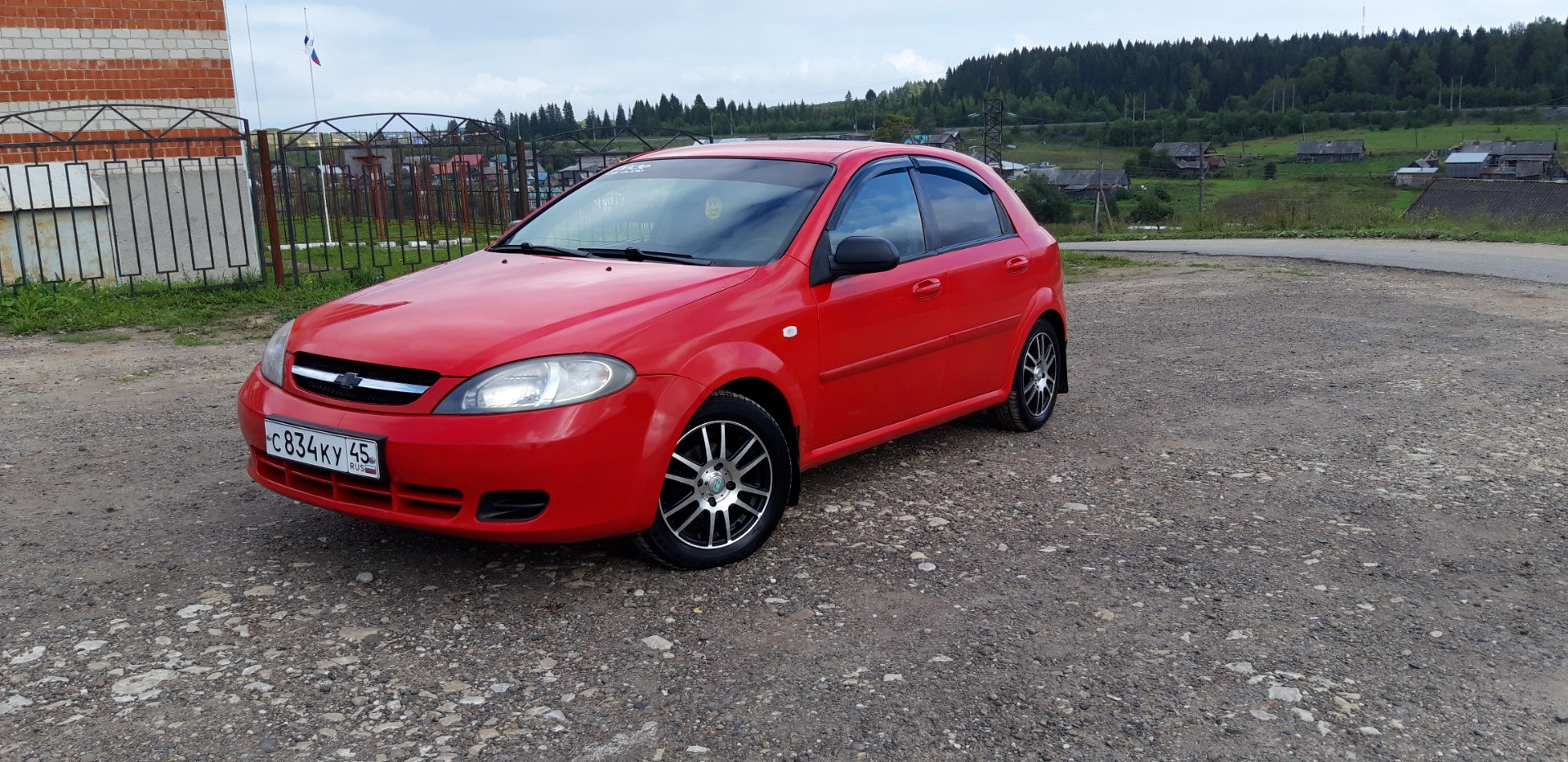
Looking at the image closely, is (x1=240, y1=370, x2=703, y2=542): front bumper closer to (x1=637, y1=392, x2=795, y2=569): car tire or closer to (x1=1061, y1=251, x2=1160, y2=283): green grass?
(x1=637, y1=392, x2=795, y2=569): car tire

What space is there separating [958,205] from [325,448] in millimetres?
3260

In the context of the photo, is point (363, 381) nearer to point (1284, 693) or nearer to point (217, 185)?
point (1284, 693)

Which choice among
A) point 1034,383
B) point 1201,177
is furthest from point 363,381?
point 1201,177

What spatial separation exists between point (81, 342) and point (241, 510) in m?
5.63

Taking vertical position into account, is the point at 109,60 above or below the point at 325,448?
above

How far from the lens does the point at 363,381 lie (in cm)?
395

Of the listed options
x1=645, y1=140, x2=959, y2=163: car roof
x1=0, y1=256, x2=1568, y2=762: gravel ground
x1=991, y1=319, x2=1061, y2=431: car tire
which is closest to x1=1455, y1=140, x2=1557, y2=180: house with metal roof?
x1=991, y1=319, x2=1061, y2=431: car tire

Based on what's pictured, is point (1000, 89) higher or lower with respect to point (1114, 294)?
higher

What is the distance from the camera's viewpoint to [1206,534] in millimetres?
4699

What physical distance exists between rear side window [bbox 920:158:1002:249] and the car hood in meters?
1.45

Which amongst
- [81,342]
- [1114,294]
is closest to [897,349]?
[81,342]

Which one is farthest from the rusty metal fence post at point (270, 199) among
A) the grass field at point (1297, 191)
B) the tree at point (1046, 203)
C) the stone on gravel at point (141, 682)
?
the tree at point (1046, 203)

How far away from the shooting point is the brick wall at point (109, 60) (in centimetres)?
1291

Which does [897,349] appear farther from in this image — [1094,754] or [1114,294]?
[1114,294]
